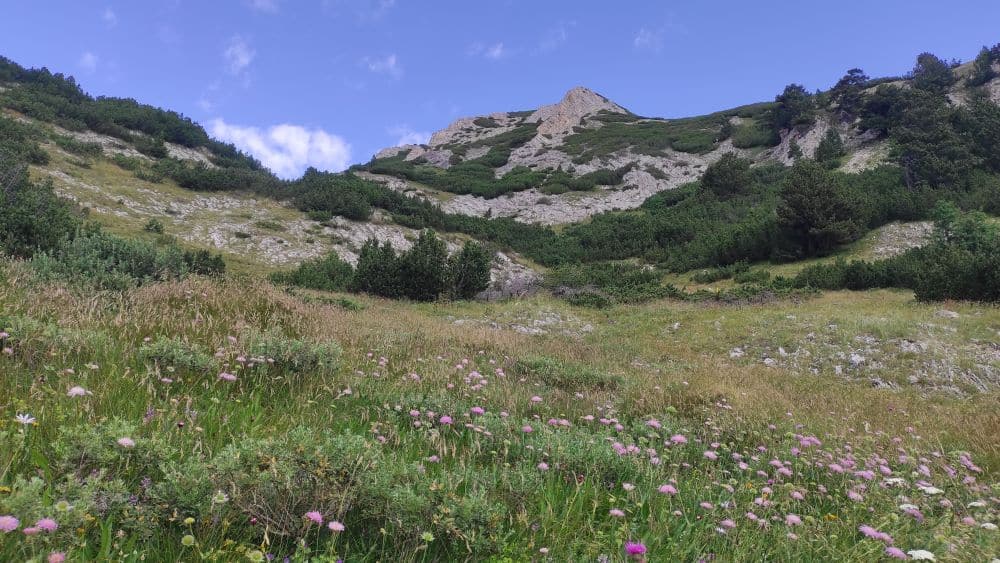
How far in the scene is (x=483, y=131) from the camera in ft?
309

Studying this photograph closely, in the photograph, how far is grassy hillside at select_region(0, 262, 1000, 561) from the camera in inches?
72.1

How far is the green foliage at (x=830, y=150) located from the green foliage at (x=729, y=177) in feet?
19.7

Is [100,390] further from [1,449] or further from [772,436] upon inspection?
[772,436]

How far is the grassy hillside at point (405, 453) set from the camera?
1.83 m

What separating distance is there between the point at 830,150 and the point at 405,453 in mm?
50790

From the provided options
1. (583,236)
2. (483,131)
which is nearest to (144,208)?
(583,236)

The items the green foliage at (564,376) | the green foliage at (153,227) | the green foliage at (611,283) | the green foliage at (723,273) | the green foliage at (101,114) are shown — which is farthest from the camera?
the green foliage at (101,114)

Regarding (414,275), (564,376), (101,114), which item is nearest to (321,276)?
(414,275)

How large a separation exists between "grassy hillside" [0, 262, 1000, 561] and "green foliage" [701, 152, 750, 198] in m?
38.0

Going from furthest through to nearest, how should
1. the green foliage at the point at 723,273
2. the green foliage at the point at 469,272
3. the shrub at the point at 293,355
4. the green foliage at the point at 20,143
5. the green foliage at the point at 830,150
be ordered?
the green foliage at the point at 830,150, the green foliage at the point at 723,273, the green foliage at the point at 20,143, the green foliage at the point at 469,272, the shrub at the point at 293,355

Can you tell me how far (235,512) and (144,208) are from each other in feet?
105

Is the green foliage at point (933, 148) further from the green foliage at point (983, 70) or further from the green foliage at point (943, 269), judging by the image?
the green foliage at point (983, 70)

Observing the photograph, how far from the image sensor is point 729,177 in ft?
139

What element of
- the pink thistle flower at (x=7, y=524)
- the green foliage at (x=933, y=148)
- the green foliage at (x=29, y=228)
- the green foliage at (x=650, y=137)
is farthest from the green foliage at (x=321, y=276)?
the green foliage at (x=650, y=137)
